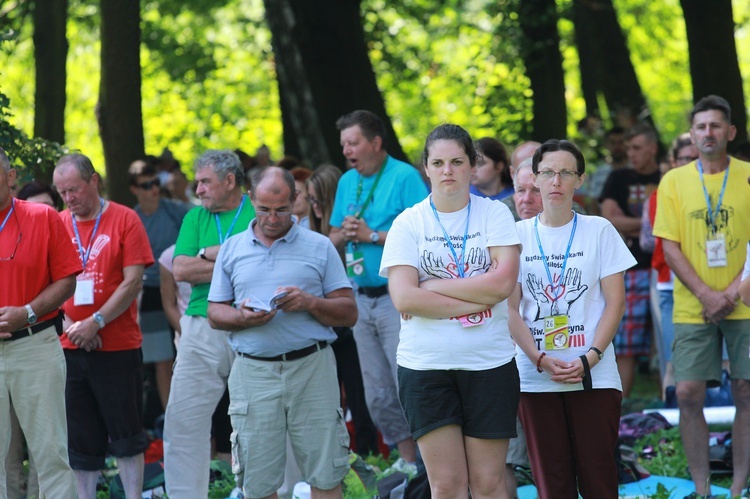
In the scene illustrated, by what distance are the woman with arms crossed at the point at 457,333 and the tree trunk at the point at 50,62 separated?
6773 millimetres

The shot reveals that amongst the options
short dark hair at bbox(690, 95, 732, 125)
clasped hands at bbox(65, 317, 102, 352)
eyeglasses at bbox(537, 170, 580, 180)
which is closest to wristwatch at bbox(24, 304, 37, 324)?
clasped hands at bbox(65, 317, 102, 352)

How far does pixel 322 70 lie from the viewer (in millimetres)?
11945

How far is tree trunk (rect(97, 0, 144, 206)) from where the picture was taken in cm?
1007

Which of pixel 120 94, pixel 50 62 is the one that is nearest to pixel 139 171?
pixel 120 94

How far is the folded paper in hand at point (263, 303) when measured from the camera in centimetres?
605

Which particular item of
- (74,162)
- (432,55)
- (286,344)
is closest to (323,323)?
(286,344)

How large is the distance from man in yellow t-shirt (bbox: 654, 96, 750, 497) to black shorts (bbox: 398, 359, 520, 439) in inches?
85.4

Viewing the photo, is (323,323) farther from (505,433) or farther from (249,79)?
(249,79)

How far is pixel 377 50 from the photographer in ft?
61.8

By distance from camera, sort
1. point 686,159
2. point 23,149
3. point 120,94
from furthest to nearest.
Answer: point 120,94, point 686,159, point 23,149

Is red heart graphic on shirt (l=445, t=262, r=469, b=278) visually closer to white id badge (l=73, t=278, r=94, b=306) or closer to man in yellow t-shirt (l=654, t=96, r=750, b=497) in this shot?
man in yellow t-shirt (l=654, t=96, r=750, b=497)

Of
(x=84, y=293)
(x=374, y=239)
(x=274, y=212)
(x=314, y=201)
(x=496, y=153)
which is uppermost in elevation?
(x=496, y=153)

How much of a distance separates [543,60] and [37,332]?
8.64 metres

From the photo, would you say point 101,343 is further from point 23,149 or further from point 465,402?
point 465,402
